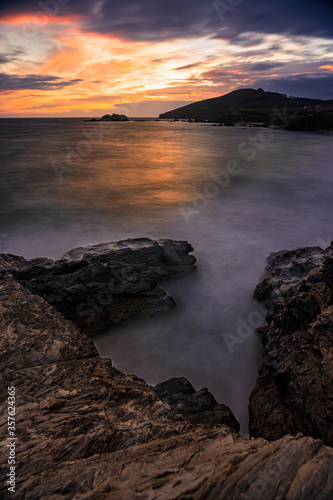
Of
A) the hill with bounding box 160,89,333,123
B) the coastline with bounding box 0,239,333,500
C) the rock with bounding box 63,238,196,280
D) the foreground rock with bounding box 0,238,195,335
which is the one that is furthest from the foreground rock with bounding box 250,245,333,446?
the hill with bounding box 160,89,333,123

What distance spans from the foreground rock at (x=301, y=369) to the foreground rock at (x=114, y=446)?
1.61 metres

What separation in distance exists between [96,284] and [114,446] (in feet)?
16.5

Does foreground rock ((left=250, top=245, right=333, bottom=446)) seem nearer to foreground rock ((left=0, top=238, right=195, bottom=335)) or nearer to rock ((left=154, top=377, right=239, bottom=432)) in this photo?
rock ((left=154, top=377, right=239, bottom=432))

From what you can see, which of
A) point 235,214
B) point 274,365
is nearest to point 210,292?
point 274,365

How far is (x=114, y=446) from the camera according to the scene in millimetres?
2943

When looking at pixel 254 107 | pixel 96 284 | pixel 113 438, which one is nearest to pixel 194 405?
pixel 113 438

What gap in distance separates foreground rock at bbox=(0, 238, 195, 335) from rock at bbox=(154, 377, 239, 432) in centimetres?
269

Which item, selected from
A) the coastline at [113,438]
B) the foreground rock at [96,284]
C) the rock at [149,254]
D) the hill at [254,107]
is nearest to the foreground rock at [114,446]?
the coastline at [113,438]

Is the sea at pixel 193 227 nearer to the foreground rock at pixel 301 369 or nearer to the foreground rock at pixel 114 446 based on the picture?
the foreground rock at pixel 301 369

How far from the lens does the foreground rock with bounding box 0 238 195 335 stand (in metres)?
7.25

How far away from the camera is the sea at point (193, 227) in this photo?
7.12 metres

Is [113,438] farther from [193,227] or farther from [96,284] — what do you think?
[193,227]

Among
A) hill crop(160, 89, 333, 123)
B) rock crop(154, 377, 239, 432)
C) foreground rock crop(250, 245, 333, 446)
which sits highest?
hill crop(160, 89, 333, 123)

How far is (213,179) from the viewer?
1056 inches
